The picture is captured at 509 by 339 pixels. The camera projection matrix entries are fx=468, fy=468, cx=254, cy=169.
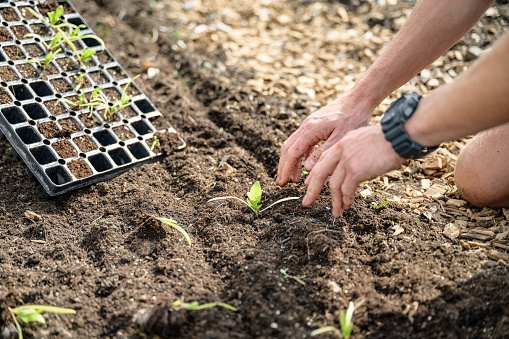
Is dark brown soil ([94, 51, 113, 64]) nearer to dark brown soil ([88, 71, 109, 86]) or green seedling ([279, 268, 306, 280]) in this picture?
dark brown soil ([88, 71, 109, 86])

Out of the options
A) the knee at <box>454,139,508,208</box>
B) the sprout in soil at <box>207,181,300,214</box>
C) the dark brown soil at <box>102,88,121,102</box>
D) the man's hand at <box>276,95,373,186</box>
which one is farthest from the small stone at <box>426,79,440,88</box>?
the dark brown soil at <box>102,88,121,102</box>

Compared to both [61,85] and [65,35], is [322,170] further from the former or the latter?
[65,35]

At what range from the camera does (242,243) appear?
2.03 metres

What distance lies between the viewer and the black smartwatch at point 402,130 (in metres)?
1.61

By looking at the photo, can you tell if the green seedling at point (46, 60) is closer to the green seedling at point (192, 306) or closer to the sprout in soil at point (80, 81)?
the sprout in soil at point (80, 81)

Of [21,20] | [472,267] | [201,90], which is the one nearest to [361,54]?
[201,90]

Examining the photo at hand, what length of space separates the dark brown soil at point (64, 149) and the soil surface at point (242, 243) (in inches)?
3.1

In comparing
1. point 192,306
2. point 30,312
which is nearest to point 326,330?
point 192,306

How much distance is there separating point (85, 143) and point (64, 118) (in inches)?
8.1

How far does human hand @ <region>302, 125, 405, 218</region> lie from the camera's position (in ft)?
5.49

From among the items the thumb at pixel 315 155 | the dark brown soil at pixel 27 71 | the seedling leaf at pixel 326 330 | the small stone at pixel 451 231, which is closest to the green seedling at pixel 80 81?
the dark brown soil at pixel 27 71

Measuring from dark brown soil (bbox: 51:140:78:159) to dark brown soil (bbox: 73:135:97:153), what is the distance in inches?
1.5

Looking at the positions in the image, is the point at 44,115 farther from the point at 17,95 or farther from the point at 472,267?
the point at 472,267

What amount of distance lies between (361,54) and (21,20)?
236 cm
